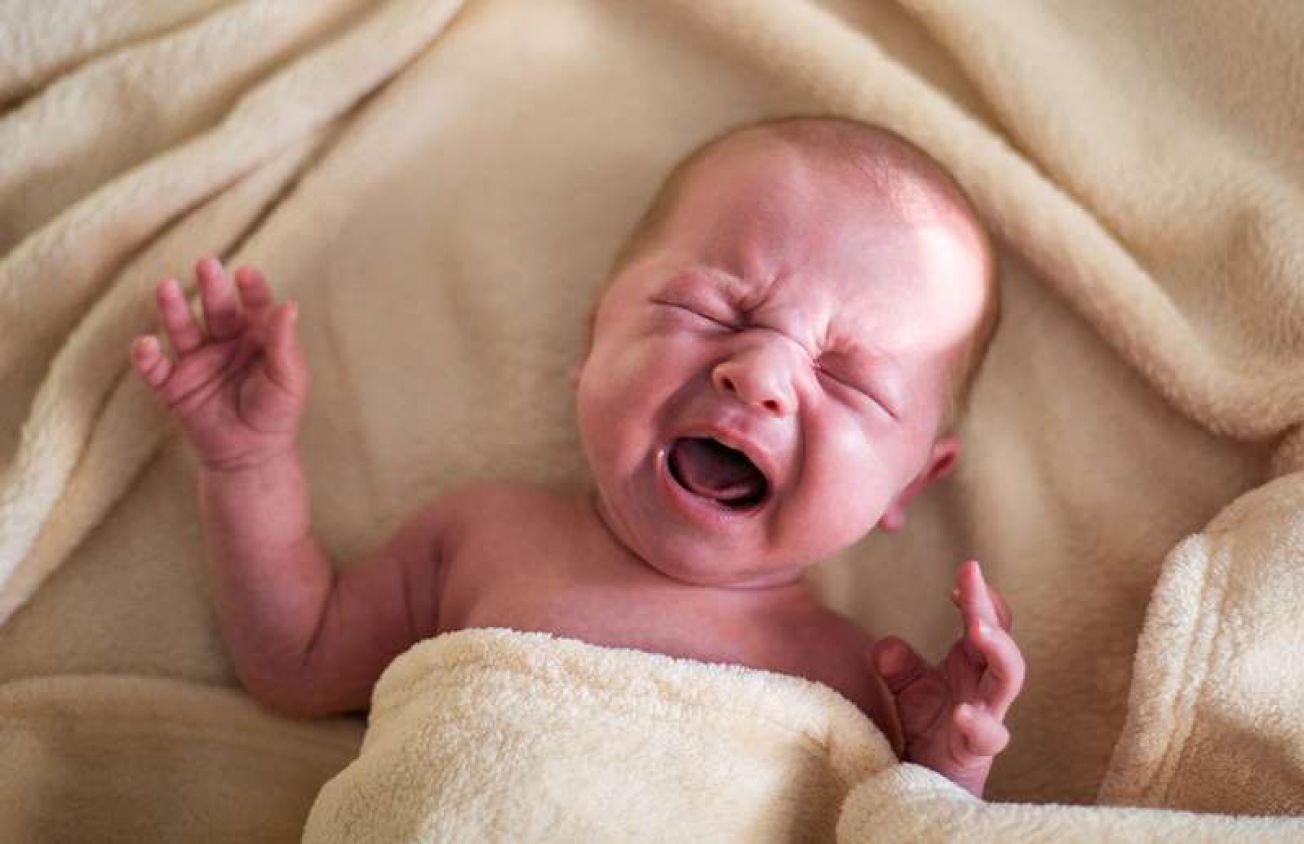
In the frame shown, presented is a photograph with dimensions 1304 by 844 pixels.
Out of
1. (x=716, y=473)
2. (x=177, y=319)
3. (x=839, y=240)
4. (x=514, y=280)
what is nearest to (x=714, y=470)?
(x=716, y=473)

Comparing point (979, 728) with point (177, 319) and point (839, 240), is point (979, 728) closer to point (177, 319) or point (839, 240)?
point (839, 240)

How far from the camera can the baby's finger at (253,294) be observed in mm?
1334

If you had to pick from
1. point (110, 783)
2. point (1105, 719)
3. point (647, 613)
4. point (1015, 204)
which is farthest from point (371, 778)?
point (1015, 204)

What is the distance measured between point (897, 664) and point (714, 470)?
22 centimetres

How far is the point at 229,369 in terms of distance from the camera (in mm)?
1375

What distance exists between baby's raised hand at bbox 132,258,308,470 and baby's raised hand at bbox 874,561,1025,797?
57cm

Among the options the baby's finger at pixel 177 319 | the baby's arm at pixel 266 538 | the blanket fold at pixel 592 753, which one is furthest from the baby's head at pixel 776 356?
the baby's finger at pixel 177 319

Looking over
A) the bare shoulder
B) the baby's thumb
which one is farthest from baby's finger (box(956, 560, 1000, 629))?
the bare shoulder

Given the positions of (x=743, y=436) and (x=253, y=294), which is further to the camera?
(x=253, y=294)

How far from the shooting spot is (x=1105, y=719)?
1369 millimetres

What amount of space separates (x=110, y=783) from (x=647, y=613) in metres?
0.54

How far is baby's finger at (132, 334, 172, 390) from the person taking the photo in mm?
1311

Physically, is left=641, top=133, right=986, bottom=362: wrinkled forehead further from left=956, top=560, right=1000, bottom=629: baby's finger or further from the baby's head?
left=956, top=560, right=1000, bottom=629: baby's finger

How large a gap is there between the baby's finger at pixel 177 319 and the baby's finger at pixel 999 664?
29.0 inches
